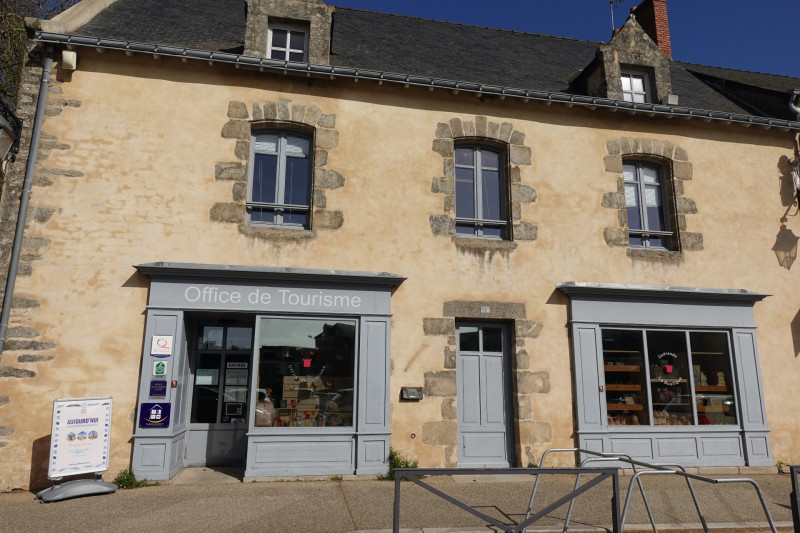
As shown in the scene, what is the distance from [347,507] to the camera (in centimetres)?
541

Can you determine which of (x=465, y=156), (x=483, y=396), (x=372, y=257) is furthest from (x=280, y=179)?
(x=483, y=396)

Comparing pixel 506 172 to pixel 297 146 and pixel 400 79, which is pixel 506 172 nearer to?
pixel 400 79

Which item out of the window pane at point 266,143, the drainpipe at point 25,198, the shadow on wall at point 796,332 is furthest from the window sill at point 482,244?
the drainpipe at point 25,198

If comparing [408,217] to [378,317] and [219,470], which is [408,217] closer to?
[378,317]

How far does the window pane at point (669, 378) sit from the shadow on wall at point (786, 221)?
230cm

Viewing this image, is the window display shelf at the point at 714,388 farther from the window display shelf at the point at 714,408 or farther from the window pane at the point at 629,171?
the window pane at the point at 629,171

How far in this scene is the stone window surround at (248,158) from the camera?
7188mm

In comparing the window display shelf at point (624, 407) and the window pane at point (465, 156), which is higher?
the window pane at point (465, 156)

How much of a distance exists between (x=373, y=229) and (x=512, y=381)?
2.86 m

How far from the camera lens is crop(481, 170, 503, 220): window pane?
8.10 m

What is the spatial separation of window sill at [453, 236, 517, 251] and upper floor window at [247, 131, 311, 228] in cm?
217

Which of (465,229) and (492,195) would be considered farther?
(492,195)

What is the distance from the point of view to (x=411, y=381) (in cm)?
719

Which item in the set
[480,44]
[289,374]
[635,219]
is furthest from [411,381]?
[480,44]
